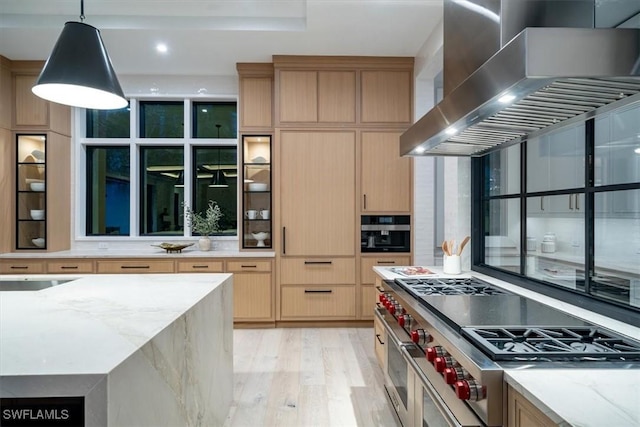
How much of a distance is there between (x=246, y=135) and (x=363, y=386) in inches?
118

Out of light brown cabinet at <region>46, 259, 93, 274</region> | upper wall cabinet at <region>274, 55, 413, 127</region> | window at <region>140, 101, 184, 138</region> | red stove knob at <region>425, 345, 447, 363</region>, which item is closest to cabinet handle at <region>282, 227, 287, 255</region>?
upper wall cabinet at <region>274, 55, 413, 127</region>

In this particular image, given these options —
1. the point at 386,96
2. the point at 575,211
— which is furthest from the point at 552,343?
the point at 386,96

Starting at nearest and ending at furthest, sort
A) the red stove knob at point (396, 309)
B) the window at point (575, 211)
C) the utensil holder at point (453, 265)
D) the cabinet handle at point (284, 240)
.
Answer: the window at point (575, 211)
the red stove knob at point (396, 309)
the utensil holder at point (453, 265)
the cabinet handle at point (284, 240)

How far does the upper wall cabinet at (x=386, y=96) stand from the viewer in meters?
4.15

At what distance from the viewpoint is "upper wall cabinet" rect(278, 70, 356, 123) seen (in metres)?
4.10

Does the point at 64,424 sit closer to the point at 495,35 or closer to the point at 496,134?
the point at 495,35

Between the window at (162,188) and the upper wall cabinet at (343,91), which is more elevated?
the upper wall cabinet at (343,91)

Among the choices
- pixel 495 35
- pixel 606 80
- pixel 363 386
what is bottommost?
pixel 363 386

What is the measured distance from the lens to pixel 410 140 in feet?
6.98

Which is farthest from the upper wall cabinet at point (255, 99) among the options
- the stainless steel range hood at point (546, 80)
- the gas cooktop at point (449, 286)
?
the stainless steel range hood at point (546, 80)

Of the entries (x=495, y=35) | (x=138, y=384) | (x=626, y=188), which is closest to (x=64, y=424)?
(x=138, y=384)

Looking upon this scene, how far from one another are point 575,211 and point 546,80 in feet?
4.36

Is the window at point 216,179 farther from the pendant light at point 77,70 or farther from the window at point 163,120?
the pendant light at point 77,70

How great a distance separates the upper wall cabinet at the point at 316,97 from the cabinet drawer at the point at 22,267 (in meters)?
3.08
